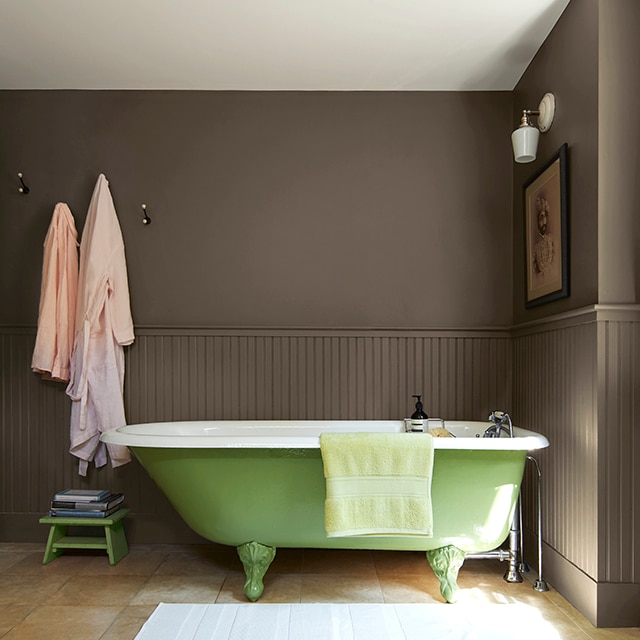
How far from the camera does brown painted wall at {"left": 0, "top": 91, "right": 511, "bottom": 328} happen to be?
3570 millimetres

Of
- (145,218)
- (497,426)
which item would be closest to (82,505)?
(145,218)

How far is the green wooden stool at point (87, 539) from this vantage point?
3166 mm

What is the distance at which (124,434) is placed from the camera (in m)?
2.65

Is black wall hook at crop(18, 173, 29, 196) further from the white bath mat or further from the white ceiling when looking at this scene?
the white bath mat

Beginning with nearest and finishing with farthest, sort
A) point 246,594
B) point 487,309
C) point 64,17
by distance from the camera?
1. point 246,594
2. point 64,17
3. point 487,309

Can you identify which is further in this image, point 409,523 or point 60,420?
point 60,420

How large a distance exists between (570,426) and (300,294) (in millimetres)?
1513

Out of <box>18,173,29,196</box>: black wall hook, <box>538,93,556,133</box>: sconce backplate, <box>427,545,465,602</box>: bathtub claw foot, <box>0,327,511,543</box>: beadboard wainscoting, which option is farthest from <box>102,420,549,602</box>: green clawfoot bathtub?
<box>18,173,29,196</box>: black wall hook

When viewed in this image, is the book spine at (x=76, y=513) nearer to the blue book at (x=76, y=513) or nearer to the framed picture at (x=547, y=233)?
the blue book at (x=76, y=513)

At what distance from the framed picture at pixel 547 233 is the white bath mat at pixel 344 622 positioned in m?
1.26

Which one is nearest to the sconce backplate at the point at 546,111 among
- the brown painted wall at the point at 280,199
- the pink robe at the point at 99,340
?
the brown painted wall at the point at 280,199

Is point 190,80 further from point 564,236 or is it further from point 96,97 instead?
point 564,236

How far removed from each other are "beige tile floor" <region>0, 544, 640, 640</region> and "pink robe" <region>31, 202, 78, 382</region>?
0.94 meters

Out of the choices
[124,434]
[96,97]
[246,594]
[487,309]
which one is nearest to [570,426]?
[487,309]
